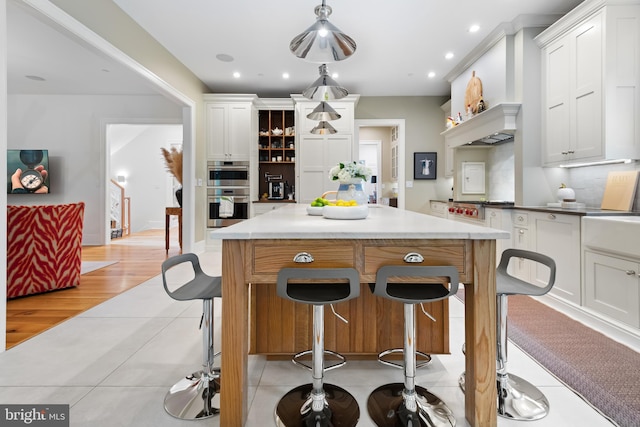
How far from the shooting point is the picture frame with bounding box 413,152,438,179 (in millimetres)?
6105

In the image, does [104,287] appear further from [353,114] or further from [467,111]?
[467,111]

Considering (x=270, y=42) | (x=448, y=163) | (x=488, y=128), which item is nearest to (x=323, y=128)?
(x=270, y=42)

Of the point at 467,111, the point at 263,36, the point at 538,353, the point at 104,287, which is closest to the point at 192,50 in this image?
the point at 263,36

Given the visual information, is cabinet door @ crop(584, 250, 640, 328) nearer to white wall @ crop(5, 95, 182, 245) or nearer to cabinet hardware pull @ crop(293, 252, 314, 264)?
cabinet hardware pull @ crop(293, 252, 314, 264)

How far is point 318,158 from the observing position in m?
5.69

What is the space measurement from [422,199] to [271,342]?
489cm

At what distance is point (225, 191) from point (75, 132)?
312 cm

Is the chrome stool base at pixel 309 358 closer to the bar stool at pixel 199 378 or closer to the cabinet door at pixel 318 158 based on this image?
the bar stool at pixel 199 378

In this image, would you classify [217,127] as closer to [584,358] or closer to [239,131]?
[239,131]

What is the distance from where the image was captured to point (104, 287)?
135 inches

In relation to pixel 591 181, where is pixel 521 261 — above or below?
below

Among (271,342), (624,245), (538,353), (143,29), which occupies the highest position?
(143,29)

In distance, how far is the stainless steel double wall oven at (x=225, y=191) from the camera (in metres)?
5.60

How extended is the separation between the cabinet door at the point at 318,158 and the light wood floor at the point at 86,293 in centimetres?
262
